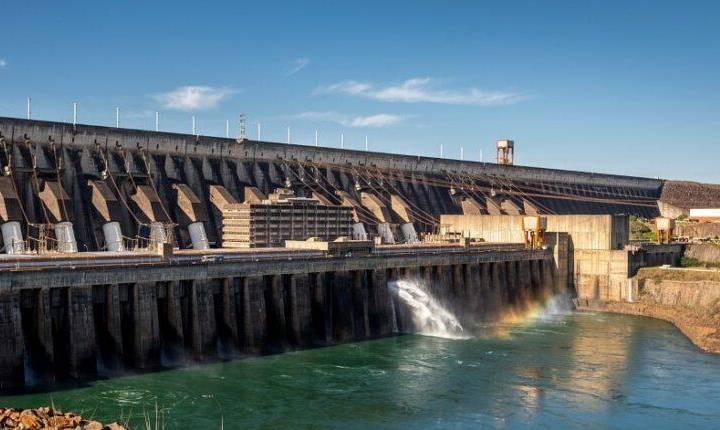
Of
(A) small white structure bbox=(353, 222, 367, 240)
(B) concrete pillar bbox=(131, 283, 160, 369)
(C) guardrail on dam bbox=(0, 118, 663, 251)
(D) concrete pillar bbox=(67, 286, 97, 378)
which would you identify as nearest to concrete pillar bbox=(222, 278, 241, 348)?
(B) concrete pillar bbox=(131, 283, 160, 369)

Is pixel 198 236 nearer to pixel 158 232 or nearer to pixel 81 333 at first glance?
pixel 158 232

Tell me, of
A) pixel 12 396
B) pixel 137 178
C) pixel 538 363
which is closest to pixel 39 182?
pixel 137 178

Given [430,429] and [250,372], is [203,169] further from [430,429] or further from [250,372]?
[430,429]

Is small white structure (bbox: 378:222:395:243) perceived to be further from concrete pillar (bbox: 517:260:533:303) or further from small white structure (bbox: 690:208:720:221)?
small white structure (bbox: 690:208:720:221)

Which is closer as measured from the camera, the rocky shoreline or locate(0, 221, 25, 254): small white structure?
the rocky shoreline

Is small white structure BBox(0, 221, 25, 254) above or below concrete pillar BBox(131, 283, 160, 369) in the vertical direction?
above

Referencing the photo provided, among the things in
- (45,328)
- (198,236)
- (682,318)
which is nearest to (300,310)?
(45,328)
